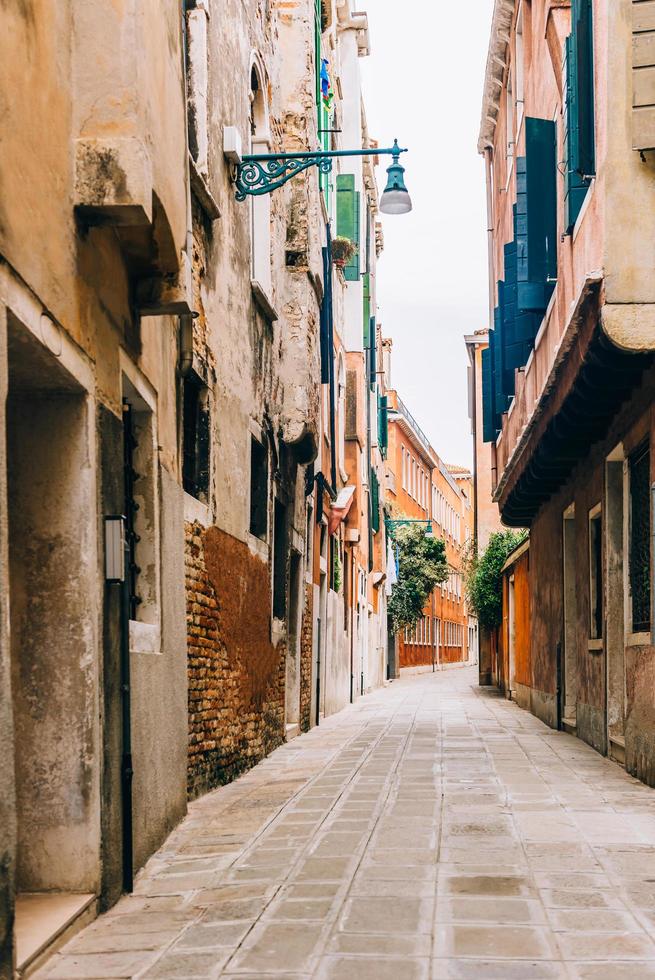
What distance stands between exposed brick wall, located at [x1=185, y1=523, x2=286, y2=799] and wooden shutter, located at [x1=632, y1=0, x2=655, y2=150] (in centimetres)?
403

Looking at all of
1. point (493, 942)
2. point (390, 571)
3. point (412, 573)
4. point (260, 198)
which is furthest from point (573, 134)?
point (412, 573)

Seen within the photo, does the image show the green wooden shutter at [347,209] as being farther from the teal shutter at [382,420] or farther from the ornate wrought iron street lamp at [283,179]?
the teal shutter at [382,420]

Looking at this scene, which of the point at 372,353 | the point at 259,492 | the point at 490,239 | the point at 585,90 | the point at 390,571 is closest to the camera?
the point at 585,90

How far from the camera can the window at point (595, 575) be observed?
13.6m

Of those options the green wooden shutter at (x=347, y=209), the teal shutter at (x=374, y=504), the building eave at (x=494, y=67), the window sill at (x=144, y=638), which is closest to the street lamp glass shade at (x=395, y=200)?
the window sill at (x=144, y=638)

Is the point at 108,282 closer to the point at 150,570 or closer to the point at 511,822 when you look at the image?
the point at 150,570

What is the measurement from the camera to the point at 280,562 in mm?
15117

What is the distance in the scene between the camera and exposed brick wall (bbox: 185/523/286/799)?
9.74 meters

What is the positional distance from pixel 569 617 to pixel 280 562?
12.4 ft

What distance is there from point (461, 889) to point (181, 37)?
15.9 ft

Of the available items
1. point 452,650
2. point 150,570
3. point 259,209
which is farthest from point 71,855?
point 452,650

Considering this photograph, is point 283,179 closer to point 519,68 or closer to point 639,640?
point 639,640

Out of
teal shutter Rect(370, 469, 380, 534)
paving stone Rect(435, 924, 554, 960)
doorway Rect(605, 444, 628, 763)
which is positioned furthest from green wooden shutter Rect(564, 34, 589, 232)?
teal shutter Rect(370, 469, 380, 534)

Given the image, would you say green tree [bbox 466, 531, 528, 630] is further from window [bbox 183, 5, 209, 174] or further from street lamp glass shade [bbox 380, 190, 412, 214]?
window [bbox 183, 5, 209, 174]
